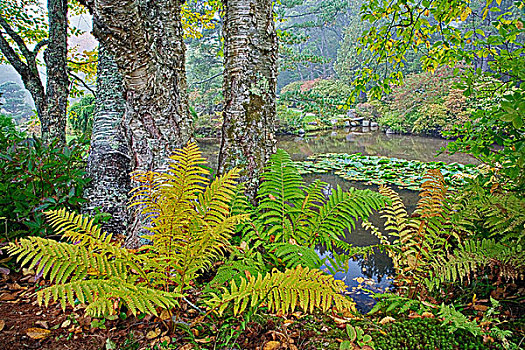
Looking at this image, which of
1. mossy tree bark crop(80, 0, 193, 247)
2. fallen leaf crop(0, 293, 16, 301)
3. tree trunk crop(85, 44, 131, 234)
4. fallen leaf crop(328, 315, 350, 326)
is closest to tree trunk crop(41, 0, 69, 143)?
tree trunk crop(85, 44, 131, 234)

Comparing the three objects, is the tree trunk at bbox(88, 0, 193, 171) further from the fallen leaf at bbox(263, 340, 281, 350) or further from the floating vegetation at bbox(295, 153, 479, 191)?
the floating vegetation at bbox(295, 153, 479, 191)

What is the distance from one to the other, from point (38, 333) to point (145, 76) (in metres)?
1.48

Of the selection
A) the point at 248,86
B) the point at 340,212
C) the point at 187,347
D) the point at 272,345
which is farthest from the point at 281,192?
the point at 187,347

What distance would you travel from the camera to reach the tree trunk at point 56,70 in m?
3.94

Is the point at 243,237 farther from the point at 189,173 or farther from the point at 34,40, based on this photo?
the point at 34,40

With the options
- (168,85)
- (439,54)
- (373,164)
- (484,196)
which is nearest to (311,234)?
(484,196)

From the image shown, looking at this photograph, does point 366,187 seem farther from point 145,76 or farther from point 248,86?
point 145,76

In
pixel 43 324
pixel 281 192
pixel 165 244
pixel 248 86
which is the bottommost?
pixel 43 324

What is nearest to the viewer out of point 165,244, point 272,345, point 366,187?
point 272,345

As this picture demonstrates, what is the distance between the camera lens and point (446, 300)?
6.24 ft

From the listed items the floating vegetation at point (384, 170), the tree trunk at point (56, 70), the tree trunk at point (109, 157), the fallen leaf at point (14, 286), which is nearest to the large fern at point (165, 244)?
the fallen leaf at point (14, 286)

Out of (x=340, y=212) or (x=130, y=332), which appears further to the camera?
(x=340, y=212)

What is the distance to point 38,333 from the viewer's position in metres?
1.34

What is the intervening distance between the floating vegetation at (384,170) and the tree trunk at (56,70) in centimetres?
378
